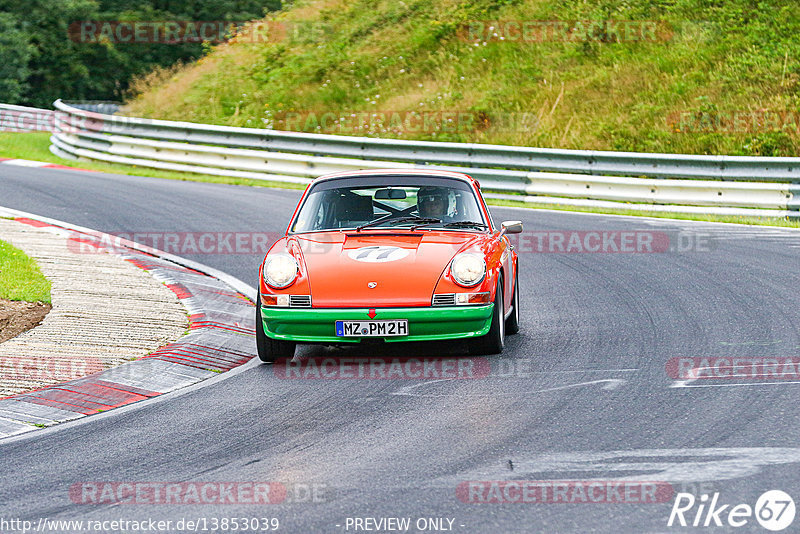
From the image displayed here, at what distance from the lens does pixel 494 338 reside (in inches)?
319

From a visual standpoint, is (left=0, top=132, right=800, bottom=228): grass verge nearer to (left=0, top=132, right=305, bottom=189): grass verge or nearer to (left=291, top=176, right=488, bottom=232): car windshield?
(left=0, top=132, right=305, bottom=189): grass verge

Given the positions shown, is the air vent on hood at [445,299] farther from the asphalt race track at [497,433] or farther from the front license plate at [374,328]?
the asphalt race track at [497,433]

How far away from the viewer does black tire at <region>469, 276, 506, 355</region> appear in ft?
26.4

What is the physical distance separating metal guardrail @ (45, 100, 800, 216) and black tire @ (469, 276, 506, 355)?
32.0 ft

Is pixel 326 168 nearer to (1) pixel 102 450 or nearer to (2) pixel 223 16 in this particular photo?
(1) pixel 102 450

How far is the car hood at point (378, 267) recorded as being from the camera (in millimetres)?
7883

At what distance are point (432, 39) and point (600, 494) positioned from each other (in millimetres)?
24682

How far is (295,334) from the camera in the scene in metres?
7.98

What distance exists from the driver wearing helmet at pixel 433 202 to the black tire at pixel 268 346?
1.73 meters

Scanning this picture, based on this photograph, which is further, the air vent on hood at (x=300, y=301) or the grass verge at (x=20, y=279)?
the grass verge at (x=20, y=279)

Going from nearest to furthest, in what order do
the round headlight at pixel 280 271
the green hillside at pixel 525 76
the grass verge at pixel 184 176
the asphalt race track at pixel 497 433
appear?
the asphalt race track at pixel 497 433 < the round headlight at pixel 280 271 < the grass verge at pixel 184 176 < the green hillside at pixel 525 76

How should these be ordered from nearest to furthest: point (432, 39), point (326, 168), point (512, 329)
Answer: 1. point (512, 329)
2. point (326, 168)
3. point (432, 39)

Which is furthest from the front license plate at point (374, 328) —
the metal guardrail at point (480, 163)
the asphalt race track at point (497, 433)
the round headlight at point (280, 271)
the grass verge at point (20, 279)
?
the metal guardrail at point (480, 163)

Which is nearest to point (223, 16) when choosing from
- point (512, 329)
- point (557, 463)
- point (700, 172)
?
point (700, 172)
